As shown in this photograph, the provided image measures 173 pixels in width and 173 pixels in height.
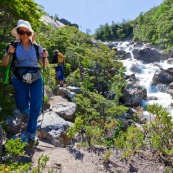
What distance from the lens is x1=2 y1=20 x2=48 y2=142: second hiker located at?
14.8ft

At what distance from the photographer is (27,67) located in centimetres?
459

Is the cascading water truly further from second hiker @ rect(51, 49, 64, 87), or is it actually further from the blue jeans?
the blue jeans

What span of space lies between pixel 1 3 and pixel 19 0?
71 centimetres

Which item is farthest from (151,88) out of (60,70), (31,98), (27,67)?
(27,67)

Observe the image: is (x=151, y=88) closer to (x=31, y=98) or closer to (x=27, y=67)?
(x=31, y=98)

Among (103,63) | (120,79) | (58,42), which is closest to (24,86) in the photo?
(120,79)

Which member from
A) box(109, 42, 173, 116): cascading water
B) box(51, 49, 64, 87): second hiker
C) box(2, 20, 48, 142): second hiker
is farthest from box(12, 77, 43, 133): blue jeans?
box(109, 42, 173, 116): cascading water

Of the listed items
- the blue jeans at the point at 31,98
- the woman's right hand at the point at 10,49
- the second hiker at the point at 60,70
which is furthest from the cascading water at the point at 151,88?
the woman's right hand at the point at 10,49

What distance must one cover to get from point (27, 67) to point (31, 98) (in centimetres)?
51

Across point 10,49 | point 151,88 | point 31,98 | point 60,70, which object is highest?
point 151,88

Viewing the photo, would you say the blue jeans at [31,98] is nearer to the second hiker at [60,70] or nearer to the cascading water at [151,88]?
the second hiker at [60,70]

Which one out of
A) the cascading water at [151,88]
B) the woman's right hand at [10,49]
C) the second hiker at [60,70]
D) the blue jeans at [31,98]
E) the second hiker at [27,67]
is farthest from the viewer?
the cascading water at [151,88]

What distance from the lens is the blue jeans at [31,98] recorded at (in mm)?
4633

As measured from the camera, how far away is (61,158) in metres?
4.62
